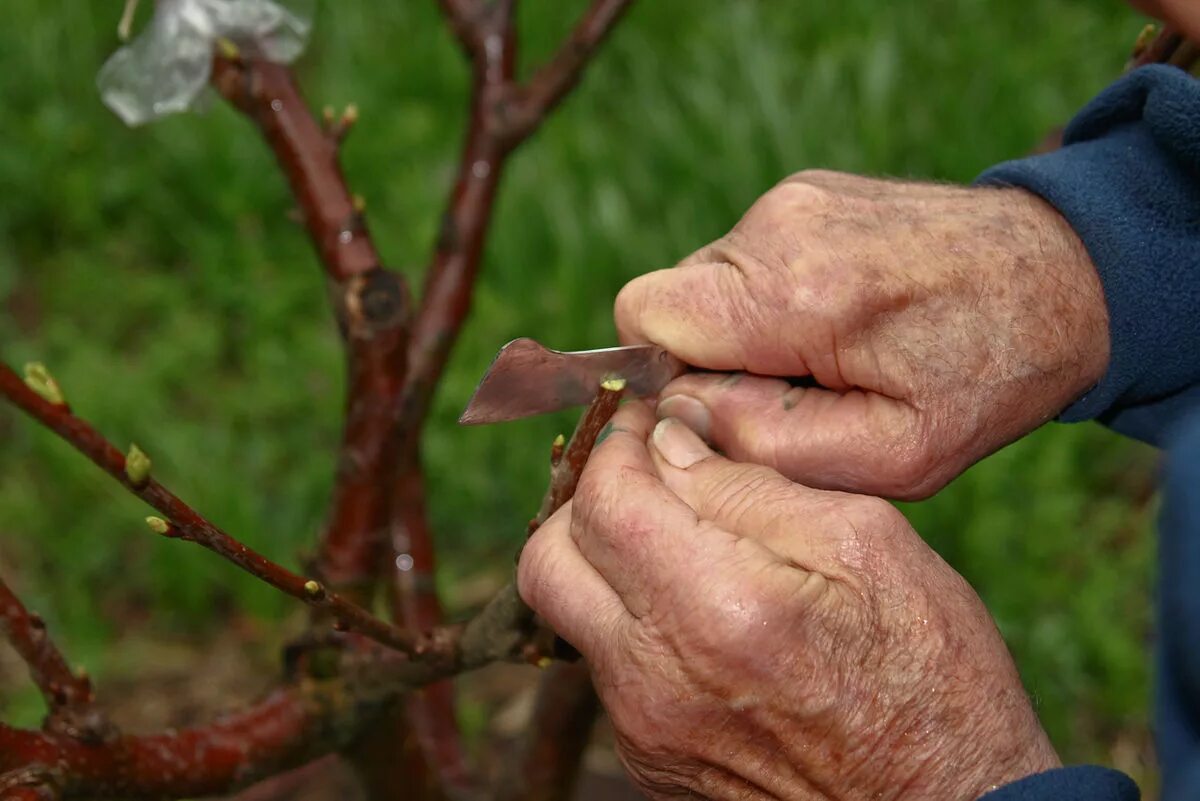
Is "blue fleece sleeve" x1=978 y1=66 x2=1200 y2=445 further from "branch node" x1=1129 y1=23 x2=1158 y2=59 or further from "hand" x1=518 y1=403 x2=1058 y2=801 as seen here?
"hand" x1=518 y1=403 x2=1058 y2=801

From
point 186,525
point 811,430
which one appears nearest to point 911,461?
point 811,430

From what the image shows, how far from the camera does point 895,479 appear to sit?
4.13ft

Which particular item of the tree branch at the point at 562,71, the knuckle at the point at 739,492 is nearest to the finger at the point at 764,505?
the knuckle at the point at 739,492

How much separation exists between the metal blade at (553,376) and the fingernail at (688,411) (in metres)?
0.03

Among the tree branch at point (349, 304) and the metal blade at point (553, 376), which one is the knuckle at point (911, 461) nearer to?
the metal blade at point (553, 376)

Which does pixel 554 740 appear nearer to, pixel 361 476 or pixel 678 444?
pixel 361 476

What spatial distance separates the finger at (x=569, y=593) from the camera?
1.15 meters

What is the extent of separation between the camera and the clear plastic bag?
179 centimetres

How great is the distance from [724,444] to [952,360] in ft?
0.86

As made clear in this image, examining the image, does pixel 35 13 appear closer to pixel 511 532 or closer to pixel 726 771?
pixel 511 532

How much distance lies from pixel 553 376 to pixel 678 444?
0.15 metres

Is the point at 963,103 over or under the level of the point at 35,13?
under

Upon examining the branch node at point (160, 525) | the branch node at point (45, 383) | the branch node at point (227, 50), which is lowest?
the branch node at point (160, 525)

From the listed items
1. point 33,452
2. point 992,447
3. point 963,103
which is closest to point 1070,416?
point 992,447
